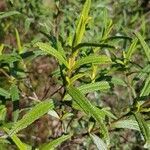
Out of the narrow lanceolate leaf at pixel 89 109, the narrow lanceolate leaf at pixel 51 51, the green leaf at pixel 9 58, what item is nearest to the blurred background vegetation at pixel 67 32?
the green leaf at pixel 9 58

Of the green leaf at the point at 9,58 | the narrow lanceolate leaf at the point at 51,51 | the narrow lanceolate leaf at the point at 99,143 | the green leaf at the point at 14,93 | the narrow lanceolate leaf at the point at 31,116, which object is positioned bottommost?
the narrow lanceolate leaf at the point at 99,143

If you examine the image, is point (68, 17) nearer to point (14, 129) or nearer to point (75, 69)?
point (75, 69)

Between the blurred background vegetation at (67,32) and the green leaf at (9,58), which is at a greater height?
the green leaf at (9,58)

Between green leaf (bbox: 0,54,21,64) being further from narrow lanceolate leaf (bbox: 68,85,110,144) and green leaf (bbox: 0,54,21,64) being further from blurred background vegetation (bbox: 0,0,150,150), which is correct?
narrow lanceolate leaf (bbox: 68,85,110,144)

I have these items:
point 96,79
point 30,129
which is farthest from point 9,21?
point 96,79

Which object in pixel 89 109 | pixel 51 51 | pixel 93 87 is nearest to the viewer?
pixel 89 109

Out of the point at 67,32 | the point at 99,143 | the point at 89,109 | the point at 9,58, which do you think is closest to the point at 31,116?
the point at 89,109

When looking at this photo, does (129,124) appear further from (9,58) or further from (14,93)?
(9,58)

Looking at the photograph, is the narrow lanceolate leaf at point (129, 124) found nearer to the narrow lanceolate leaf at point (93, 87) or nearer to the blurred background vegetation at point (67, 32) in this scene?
the narrow lanceolate leaf at point (93, 87)

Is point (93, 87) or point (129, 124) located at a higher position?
point (93, 87)
